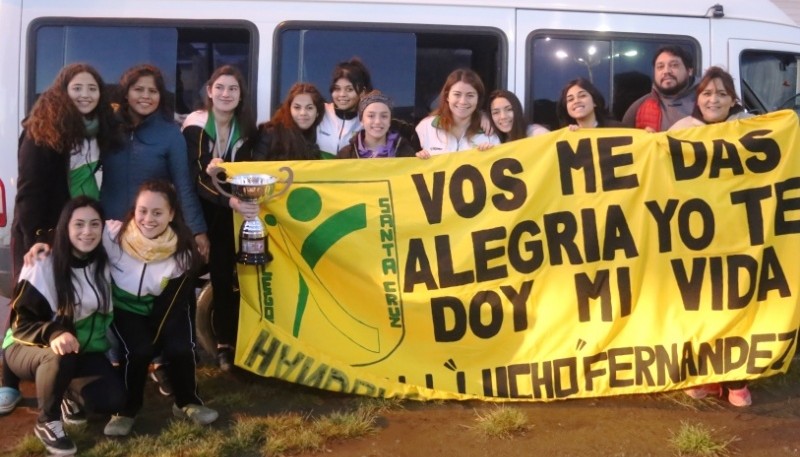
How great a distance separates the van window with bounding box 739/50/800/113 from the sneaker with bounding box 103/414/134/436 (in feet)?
14.7

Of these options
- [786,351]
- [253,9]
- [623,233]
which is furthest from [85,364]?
[786,351]

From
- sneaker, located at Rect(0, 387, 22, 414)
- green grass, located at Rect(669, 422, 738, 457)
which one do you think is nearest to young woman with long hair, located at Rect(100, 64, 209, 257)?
sneaker, located at Rect(0, 387, 22, 414)

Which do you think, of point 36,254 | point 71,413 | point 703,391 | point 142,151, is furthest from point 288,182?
point 703,391

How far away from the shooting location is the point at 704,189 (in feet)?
14.7

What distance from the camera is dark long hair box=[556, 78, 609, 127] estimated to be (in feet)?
16.1

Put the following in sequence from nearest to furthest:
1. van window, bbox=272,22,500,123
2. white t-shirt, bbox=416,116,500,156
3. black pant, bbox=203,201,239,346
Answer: black pant, bbox=203,201,239,346
white t-shirt, bbox=416,116,500,156
van window, bbox=272,22,500,123

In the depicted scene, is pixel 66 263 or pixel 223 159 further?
pixel 223 159

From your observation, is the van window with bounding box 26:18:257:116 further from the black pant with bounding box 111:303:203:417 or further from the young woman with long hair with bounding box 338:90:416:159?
the black pant with bounding box 111:303:203:417

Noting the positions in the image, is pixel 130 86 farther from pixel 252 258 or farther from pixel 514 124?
pixel 514 124

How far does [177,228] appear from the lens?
4.11 metres

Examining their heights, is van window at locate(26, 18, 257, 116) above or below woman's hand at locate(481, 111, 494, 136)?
above

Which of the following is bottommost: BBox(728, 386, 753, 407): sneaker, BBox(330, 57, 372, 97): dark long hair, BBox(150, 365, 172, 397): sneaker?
BBox(728, 386, 753, 407): sneaker

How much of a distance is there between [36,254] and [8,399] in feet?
3.23

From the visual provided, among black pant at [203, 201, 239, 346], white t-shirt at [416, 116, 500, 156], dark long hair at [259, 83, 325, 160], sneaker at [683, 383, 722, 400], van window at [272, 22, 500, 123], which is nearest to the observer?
sneaker at [683, 383, 722, 400]
